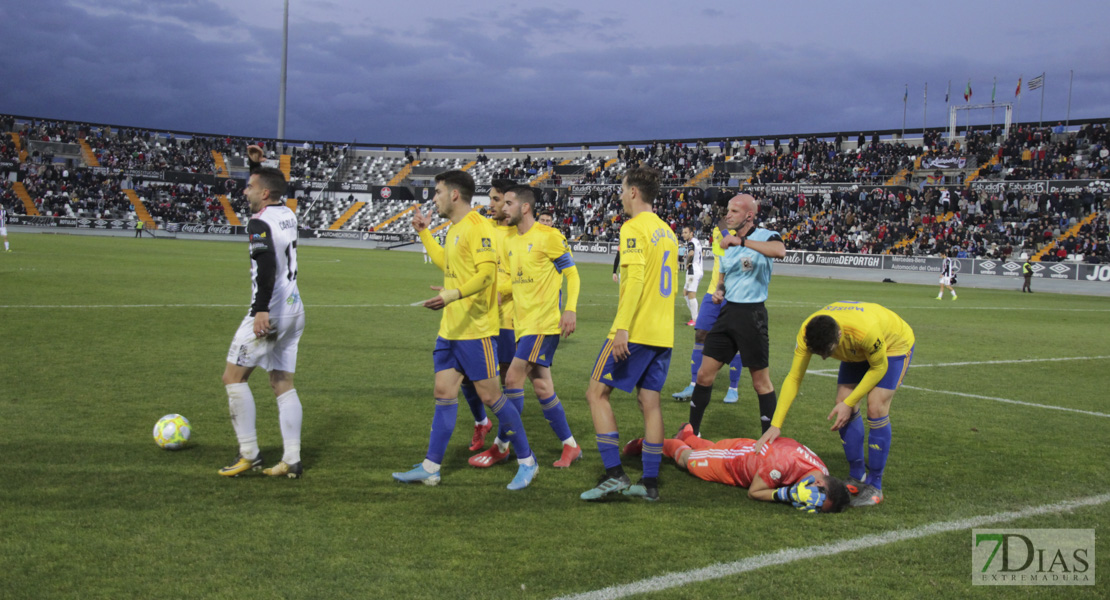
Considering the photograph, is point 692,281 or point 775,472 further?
point 692,281

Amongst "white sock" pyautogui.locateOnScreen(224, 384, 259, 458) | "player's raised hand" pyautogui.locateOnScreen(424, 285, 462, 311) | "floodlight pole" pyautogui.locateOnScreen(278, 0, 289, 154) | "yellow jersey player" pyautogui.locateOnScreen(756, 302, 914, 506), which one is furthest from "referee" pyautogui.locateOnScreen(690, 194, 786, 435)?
"floodlight pole" pyautogui.locateOnScreen(278, 0, 289, 154)

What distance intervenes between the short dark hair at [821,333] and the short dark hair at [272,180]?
3976 mm

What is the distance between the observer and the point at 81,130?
6944 cm

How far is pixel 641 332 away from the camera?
5391mm

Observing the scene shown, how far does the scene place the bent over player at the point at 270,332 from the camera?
5535 mm

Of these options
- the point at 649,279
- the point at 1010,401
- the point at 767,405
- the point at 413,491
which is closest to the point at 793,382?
the point at 649,279

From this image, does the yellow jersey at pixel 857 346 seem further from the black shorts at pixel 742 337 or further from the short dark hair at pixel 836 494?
the black shorts at pixel 742 337

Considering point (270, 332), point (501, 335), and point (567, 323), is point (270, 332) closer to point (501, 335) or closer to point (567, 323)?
point (501, 335)

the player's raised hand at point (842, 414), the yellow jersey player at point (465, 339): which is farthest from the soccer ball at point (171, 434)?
the player's raised hand at point (842, 414)

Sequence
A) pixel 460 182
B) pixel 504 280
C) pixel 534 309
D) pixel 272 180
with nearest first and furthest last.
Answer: pixel 272 180 → pixel 460 182 → pixel 534 309 → pixel 504 280

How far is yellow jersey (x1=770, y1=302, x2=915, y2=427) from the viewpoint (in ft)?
16.8

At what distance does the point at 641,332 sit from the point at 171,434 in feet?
13.0

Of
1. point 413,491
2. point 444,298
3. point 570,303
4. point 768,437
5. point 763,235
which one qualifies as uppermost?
point 763,235

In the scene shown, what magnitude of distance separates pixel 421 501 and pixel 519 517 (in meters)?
0.74
